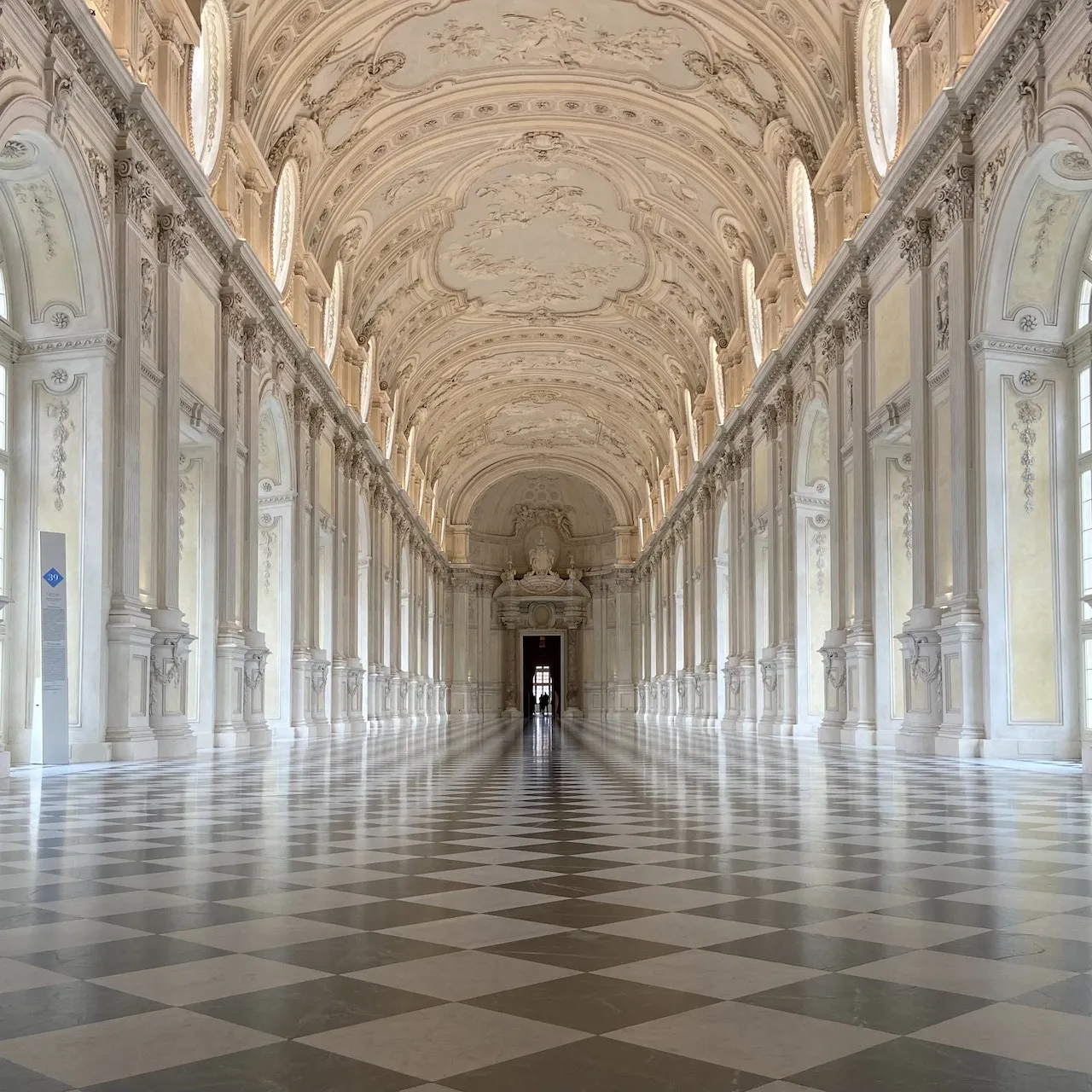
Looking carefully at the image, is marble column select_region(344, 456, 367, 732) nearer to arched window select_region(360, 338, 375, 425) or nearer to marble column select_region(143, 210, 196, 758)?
arched window select_region(360, 338, 375, 425)

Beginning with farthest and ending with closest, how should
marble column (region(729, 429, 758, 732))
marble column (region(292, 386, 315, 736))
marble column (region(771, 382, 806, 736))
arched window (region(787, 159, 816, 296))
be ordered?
marble column (region(729, 429, 758, 732)) → marble column (region(771, 382, 806, 736)) → marble column (region(292, 386, 315, 736)) → arched window (region(787, 159, 816, 296))

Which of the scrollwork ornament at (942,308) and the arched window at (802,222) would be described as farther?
the arched window at (802,222)

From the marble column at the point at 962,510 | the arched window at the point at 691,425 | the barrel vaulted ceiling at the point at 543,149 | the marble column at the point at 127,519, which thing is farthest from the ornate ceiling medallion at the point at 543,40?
the arched window at the point at 691,425

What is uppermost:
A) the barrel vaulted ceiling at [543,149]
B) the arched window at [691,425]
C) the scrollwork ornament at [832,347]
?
the barrel vaulted ceiling at [543,149]

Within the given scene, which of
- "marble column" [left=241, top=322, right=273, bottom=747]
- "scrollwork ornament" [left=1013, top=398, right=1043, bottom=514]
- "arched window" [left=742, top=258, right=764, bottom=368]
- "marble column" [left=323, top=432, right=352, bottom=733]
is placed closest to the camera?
"scrollwork ornament" [left=1013, top=398, right=1043, bottom=514]

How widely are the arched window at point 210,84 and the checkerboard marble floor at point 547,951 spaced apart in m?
13.3

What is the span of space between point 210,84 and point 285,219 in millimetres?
5001

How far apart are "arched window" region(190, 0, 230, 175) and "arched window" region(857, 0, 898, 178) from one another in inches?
367

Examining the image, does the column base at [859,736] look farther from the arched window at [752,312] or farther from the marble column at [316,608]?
the arched window at [752,312]

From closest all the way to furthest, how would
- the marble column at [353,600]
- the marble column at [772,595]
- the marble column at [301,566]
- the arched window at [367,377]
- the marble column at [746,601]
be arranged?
the marble column at [301,566] → the marble column at [772,595] → the marble column at [746,601] → the marble column at [353,600] → the arched window at [367,377]

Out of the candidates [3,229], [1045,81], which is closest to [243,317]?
[3,229]

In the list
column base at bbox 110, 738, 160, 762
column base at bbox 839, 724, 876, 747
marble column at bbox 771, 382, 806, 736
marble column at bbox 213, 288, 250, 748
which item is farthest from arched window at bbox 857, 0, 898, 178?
column base at bbox 110, 738, 160, 762

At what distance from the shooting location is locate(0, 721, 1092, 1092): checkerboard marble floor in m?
2.17

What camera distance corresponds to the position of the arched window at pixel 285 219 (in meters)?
22.9
